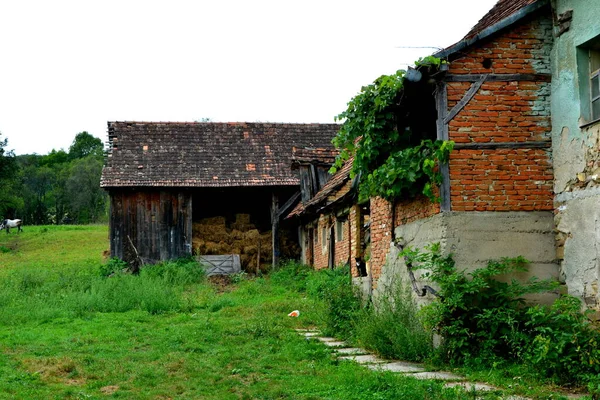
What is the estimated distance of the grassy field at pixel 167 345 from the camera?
7.97 m

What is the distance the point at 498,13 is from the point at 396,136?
2902mm

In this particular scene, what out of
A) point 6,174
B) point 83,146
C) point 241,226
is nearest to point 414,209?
point 241,226

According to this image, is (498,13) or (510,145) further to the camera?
(498,13)

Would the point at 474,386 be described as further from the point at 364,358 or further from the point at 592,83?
the point at 592,83

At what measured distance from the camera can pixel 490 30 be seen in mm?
9594

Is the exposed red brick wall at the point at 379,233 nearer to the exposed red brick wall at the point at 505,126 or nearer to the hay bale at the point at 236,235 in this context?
the exposed red brick wall at the point at 505,126

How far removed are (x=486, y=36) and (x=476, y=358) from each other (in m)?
4.81

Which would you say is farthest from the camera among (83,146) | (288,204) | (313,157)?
(83,146)

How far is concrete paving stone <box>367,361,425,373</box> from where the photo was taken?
8695mm

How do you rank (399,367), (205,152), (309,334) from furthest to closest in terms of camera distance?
(205,152), (309,334), (399,367)

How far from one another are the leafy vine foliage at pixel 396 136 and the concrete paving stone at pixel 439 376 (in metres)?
2.64

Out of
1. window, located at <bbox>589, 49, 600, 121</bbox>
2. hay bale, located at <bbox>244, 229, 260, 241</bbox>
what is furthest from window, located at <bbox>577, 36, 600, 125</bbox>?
hay bale, located at <bbox>244, 229, 260, 241</bbox>

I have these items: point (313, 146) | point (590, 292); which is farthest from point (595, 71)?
point (313, 146)

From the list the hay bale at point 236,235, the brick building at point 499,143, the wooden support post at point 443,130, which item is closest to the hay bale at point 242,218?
the hay bale at point 236,235
